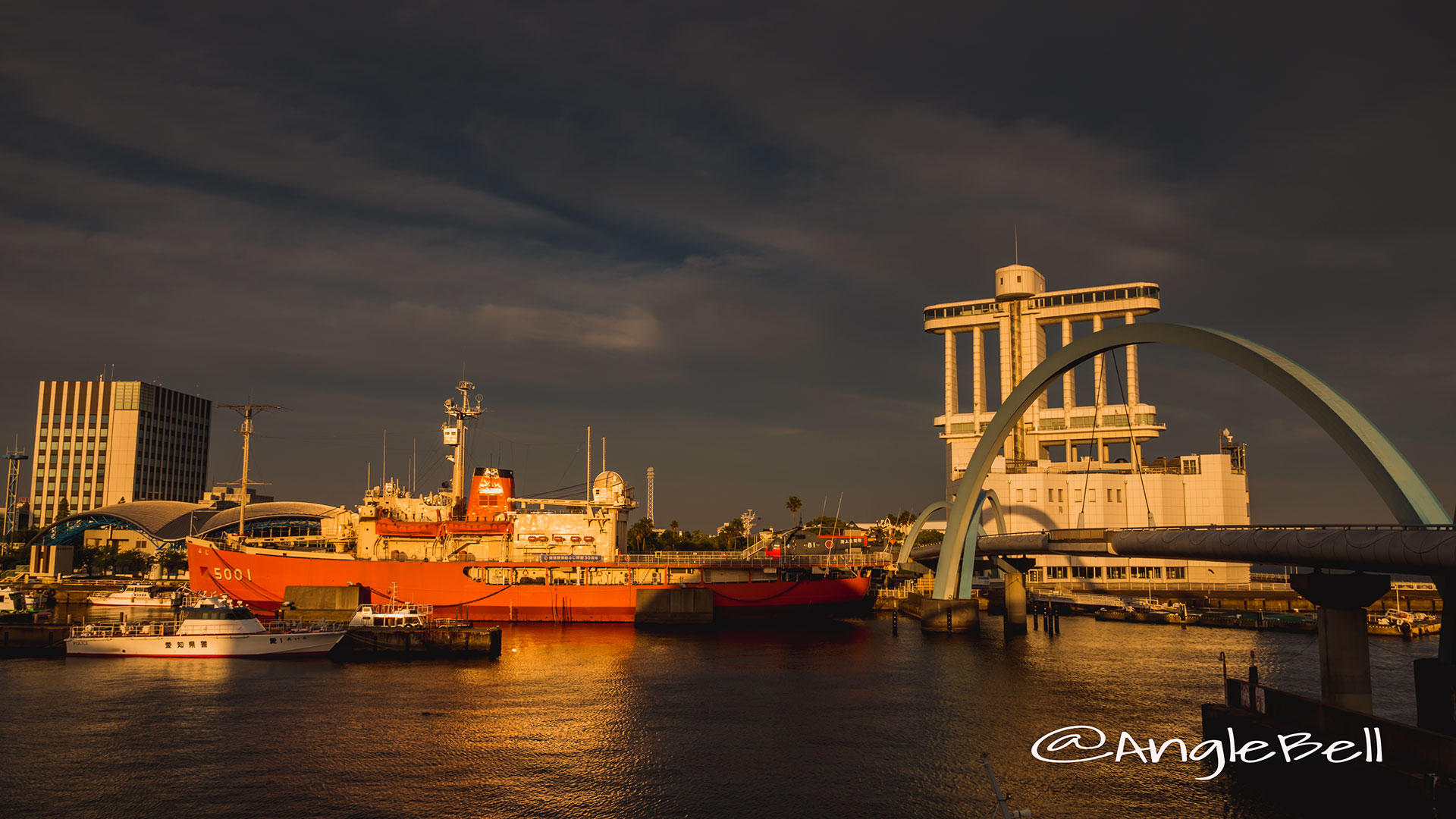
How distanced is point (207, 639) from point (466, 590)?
18788 millimetres

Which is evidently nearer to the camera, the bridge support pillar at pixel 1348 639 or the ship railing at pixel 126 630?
the bridge support pillar at pixel 1348 639

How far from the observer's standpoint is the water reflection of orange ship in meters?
61.5

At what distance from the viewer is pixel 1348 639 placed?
77.6 feet

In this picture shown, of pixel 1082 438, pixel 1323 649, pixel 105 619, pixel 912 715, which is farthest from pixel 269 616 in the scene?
pixel 1082 438

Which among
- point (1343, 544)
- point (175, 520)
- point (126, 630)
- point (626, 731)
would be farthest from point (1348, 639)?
point (175, 520)

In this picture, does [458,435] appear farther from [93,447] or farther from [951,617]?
[93,447]

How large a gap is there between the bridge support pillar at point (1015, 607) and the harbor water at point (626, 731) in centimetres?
1004

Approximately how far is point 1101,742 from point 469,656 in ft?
103

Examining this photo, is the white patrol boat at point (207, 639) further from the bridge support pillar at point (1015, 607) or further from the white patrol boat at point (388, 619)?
the bridge support pillar at point (1015, 607)

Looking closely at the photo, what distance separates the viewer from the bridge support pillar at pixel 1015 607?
2352 inches

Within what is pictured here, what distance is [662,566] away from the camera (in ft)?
208

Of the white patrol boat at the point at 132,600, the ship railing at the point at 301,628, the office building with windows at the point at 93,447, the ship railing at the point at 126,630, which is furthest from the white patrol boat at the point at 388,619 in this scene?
the office building with windows at the point at 93,447

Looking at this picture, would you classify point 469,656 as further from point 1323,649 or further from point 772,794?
point 1323,649

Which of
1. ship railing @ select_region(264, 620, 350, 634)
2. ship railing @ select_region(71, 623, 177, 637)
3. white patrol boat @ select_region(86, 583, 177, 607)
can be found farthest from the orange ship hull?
ship railing @ select_region(71, 623, 177, 637)
